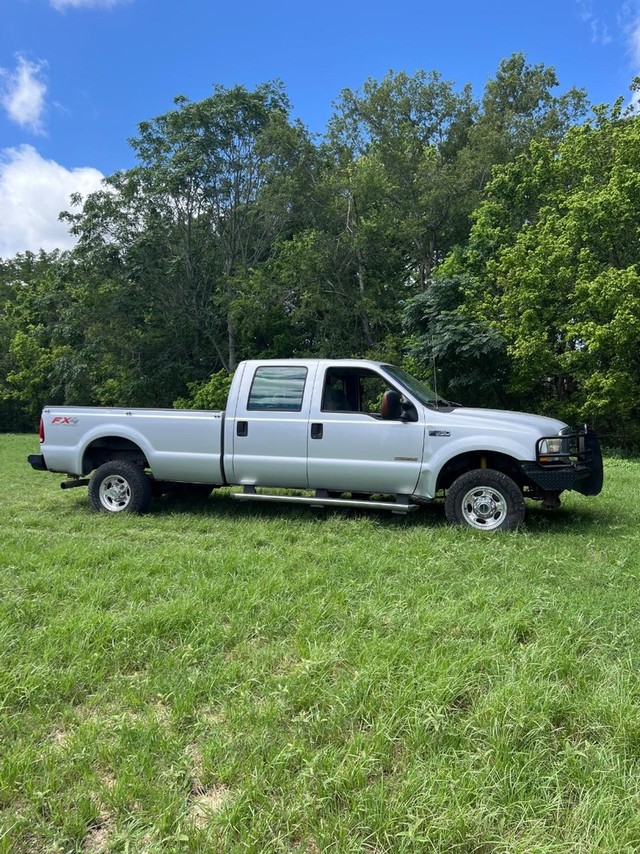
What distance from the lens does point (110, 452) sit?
24.9 ft

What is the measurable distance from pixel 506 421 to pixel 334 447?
182 centimetres

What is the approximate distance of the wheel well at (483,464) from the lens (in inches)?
248

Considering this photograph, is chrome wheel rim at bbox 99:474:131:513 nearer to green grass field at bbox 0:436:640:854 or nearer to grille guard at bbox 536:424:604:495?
green grass field at bbox 0:436:640:854

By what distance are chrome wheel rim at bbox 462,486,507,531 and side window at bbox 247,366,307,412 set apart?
6.88 feet

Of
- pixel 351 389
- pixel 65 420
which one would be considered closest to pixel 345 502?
pixel 351 389

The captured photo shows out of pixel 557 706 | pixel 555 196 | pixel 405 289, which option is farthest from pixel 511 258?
pixel 557 706

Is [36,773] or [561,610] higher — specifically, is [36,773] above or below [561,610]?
below

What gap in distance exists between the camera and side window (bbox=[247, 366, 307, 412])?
6805mm

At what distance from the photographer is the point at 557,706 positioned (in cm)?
262

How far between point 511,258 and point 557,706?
1799cm

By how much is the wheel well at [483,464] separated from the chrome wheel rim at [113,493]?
150 inches

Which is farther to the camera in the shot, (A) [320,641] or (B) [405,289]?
(B) [405,289]

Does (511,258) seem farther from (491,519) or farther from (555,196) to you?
(491,519)

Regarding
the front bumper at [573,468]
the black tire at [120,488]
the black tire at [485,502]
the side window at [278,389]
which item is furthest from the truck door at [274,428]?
the front bumper at [573,468]
